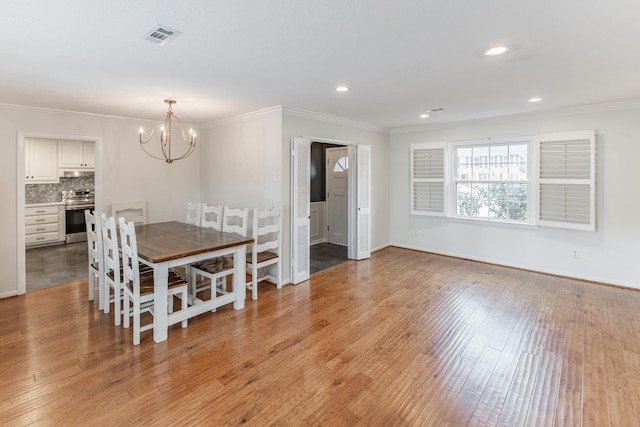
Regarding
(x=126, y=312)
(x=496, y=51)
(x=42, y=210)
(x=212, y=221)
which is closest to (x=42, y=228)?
(x=42, y=210)

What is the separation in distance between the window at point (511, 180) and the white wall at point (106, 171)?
4206mm

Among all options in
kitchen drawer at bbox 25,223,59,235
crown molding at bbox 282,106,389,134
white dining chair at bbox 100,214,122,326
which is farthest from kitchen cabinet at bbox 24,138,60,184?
crown molding at bbox 282,106,389,134

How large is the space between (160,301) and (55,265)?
12.0 ft

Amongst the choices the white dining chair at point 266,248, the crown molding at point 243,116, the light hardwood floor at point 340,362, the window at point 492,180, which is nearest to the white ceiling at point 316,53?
the crown molding at point 243,116

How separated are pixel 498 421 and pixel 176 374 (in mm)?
2184

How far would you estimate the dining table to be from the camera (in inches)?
112

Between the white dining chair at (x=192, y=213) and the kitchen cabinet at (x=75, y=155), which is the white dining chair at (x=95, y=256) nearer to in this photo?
the white dining chair at (x=192, y=213)

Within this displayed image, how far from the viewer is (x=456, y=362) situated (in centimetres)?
255

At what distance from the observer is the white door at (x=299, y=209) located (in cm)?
433

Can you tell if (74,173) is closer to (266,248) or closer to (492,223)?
(266,248)

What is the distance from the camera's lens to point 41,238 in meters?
6.25

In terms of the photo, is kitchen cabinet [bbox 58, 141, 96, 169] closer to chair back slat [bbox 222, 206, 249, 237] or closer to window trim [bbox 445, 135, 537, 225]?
chair back slat [bbox 222, 206, 249, 237]

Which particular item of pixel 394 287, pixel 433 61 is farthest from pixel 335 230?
pixel 433 61

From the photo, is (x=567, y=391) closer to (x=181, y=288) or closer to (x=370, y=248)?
(x=181, y=288)
